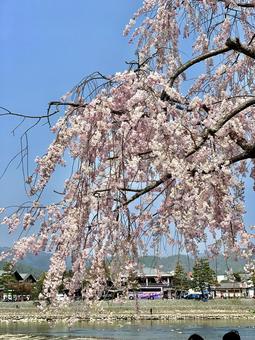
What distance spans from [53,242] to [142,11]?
3.10 meters

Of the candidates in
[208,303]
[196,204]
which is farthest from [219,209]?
[208,303]

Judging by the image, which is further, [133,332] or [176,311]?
[176,311]

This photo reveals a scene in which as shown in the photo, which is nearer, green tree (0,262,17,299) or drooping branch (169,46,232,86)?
drooping branch (169,46,232,86)

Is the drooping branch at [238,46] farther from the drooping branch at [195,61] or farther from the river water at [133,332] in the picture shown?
the river water at [133,332]

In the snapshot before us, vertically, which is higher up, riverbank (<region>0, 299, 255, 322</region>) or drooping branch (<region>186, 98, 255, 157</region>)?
drooping branch (<region>186, 98, 255, 157</region>)

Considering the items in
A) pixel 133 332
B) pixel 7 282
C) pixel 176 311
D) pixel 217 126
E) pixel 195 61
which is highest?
pixel 195 61

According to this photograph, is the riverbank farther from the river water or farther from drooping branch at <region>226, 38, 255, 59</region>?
drooping branch at <region>226, 38, 255, 59</region>

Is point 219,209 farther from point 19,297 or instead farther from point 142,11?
point 19,297

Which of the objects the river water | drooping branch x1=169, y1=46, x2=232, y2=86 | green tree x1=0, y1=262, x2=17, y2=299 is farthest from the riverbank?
drooping branch x1=169, y1=46, x2=232, y2=86

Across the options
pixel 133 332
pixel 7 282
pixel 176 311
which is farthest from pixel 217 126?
pixel 7 282

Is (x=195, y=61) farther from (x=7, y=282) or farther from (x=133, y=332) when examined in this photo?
(x=7, y=282)

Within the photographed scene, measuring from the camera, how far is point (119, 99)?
4773 mm

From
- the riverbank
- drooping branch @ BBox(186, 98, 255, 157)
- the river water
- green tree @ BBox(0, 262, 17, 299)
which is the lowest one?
the river water

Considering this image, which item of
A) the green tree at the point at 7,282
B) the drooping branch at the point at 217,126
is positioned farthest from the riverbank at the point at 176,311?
the drooping branch at the point at 217,126
